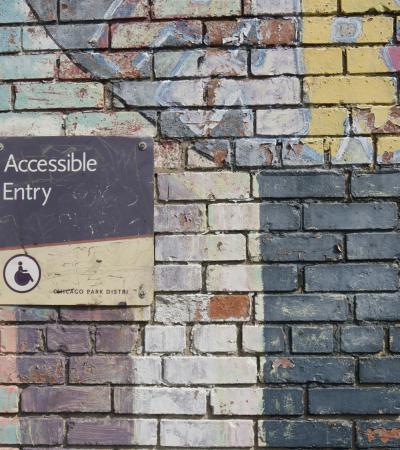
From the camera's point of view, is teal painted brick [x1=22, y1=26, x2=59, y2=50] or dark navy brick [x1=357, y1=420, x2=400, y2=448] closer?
dark navy brick [x1=357, y1=420, x2=400, y2=448]

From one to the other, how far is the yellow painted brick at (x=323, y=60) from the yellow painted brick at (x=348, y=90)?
28 mm

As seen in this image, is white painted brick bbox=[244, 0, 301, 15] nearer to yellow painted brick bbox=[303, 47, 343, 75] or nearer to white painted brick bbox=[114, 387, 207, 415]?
yellow painted brick bbox=[303, 47, 343, 75]

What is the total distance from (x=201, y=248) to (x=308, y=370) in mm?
543

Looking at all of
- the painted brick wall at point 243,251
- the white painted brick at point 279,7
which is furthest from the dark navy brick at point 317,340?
the white painted brick at point 279,7

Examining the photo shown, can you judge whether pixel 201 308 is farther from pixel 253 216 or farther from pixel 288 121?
pixel 288 121

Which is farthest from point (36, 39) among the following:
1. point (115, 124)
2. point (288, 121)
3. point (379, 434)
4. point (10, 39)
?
point (379, 434)

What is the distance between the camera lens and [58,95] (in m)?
2.34

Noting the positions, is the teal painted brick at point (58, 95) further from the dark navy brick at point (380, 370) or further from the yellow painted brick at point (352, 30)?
the dark navy brick at point (380, 370)

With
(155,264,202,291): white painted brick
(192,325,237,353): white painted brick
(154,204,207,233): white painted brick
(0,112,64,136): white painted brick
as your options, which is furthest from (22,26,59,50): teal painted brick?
(192,325,237,353): white painted brick

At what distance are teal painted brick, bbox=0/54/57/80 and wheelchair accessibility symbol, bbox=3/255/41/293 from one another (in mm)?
625

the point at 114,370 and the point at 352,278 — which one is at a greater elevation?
the point at 352,278

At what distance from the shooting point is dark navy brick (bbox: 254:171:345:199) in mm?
2289

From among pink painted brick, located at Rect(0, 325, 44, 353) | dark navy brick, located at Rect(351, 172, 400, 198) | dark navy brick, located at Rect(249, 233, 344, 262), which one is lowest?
pink painted brick, located at Rect(0, 325, 44, 353)

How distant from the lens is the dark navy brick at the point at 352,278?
89.4 inches
